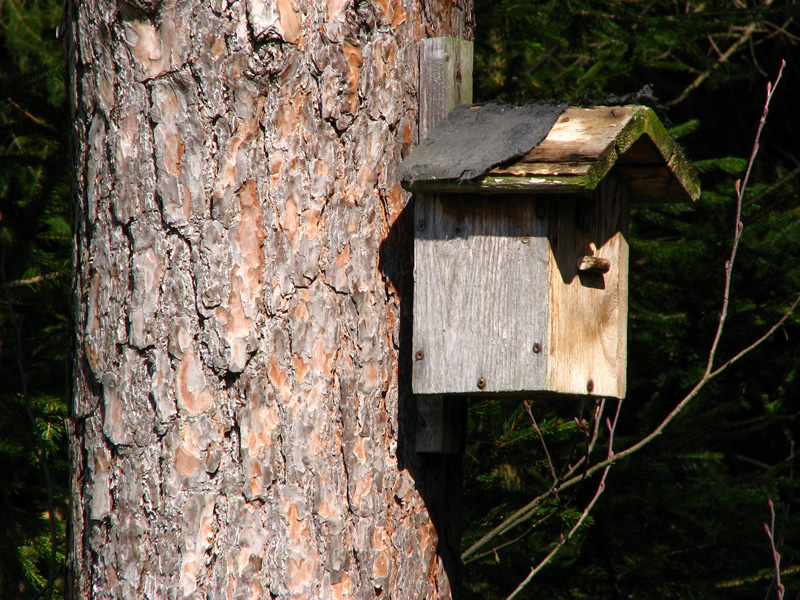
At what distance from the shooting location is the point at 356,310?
1727 millimetres

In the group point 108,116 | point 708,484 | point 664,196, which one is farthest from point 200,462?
point 708,484

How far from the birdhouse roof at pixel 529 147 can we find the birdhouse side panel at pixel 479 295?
11 centimetres

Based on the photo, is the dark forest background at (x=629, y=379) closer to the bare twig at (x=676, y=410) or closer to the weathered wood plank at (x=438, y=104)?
the bare twig at (x=676, y=410)

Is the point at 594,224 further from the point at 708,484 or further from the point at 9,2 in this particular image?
the point at 9,2

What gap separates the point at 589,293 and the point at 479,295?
1.08 ft

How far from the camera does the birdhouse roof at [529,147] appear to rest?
1.67 metres

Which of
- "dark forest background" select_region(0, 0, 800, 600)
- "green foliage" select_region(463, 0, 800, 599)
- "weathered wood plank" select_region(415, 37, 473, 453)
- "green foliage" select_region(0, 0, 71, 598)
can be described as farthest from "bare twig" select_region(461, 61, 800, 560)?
"green foliage" select_region(0, 0, 71, 598)

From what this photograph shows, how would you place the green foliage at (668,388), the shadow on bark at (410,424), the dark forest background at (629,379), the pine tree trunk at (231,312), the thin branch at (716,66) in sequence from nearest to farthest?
the pine tree trunk at (231,312)
the shadow on bark at (410,424)
the dark forest background at (629,379)
the green foliage at (668,388)
the thin branch at (716,66)

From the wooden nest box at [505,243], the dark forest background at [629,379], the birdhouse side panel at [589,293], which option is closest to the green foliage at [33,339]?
the dark forest background at [629,379]

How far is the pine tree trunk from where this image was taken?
1.59 metres

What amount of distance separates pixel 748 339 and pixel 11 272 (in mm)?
3097

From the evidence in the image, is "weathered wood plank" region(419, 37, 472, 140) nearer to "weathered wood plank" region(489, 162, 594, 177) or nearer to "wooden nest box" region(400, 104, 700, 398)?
"wooden nest box" region(400, 104, 700, 398)

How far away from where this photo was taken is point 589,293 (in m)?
1.99

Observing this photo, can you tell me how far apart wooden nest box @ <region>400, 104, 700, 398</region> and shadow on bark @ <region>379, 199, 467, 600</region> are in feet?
0.17
